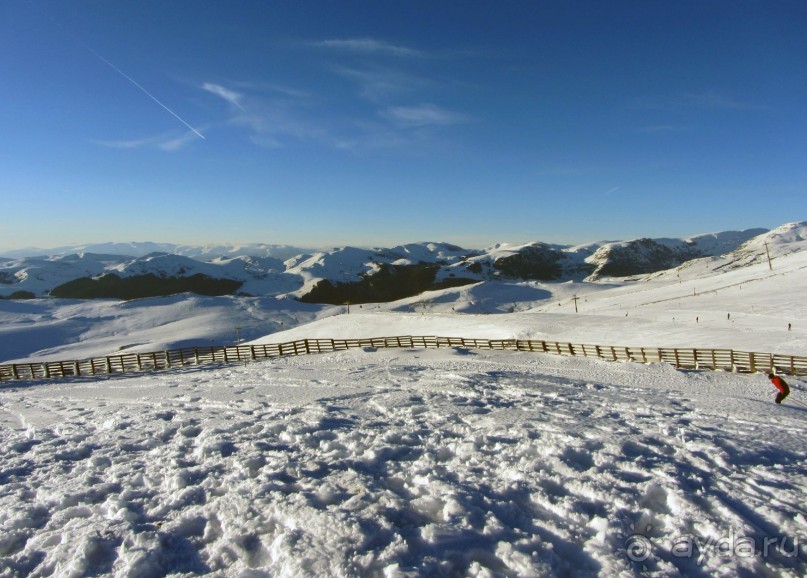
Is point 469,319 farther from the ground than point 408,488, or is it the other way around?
point 408,488

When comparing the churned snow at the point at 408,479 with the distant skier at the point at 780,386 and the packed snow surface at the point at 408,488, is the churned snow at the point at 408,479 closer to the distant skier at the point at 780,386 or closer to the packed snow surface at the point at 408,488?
the packed snow surface at the point at 408,488

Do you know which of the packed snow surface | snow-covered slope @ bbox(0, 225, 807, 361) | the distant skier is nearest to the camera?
the packed snow surface

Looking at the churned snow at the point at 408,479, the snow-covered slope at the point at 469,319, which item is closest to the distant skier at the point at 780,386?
the churned snow at the point at 408,479

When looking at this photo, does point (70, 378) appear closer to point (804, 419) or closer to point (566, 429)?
point (566, 429)

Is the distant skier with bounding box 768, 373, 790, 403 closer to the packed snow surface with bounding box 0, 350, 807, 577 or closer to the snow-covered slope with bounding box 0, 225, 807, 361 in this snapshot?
the packed snow surface with bounding box 0, 350, 807, 577

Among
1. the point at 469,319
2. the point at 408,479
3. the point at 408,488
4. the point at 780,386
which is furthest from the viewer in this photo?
the point at 469,319

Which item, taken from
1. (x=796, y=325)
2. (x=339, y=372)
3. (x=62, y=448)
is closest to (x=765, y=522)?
(x=62, y=448)

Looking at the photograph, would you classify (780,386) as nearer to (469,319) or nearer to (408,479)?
(408,479)

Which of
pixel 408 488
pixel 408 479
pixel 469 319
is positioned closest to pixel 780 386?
pixel 408 479

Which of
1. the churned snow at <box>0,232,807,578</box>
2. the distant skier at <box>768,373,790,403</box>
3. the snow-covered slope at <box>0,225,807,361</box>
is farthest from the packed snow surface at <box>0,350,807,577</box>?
the snow-covered slope at <box>0,225,807,361</box>

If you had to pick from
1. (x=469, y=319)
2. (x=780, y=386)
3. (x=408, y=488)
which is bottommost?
(x=469, y=319)

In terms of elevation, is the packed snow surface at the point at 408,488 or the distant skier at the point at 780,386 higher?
the packed snow surface at the point at 408,488

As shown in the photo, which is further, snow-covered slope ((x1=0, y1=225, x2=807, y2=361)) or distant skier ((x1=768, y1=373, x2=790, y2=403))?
snow-covered slope ((x1=0, y1=225, x2=807, y2=361))

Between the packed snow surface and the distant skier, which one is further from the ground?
the packed snow surface
